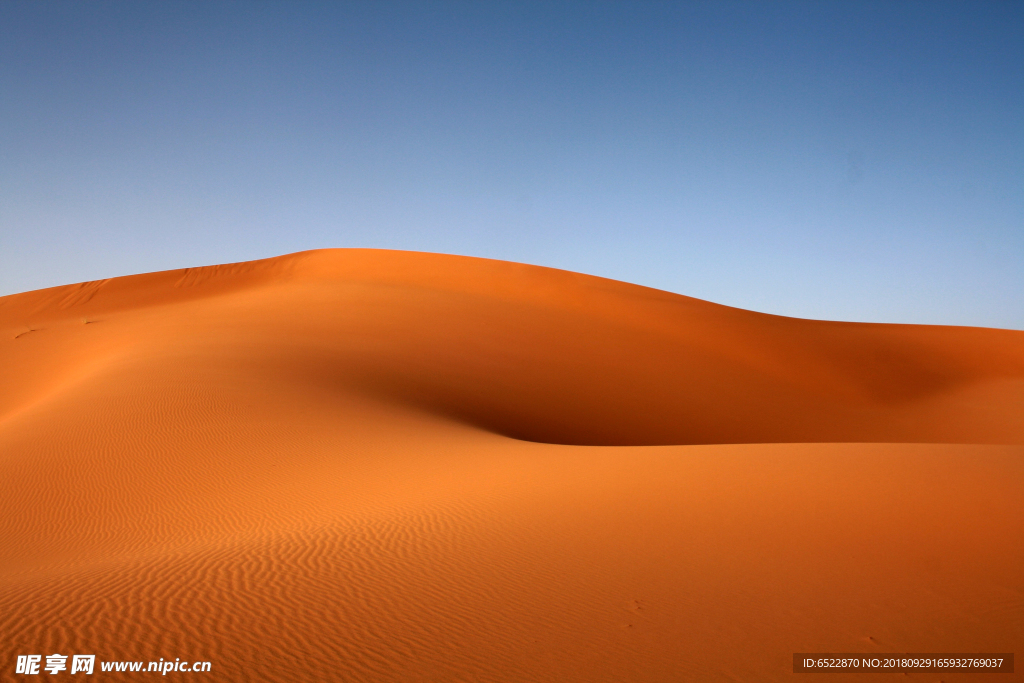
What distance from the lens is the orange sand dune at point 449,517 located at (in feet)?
15.9

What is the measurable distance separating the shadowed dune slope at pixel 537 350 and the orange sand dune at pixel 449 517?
0.68ft

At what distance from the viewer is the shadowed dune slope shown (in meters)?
17.9

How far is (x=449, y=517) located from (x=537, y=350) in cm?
1547

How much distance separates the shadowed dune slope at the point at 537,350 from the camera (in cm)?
1794

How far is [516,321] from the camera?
1035 inches

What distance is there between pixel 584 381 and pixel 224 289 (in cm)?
1858

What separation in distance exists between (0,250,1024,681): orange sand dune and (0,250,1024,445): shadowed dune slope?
0.21 meters

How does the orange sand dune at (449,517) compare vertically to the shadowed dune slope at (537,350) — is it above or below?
below

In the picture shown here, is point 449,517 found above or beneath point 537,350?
beneath

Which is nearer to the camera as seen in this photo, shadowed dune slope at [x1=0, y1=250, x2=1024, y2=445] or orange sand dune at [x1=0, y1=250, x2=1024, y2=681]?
orange sand dune at [x1=0, y1=250, x2=1024, y2=681]

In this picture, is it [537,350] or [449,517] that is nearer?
[449,517]

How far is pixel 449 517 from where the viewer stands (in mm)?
8008

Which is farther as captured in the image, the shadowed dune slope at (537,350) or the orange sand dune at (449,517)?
the shadowed dune slope at (537,350)

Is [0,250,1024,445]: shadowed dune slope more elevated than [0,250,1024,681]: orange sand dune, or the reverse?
[0,250,1024,445]: shadowed dune slope
